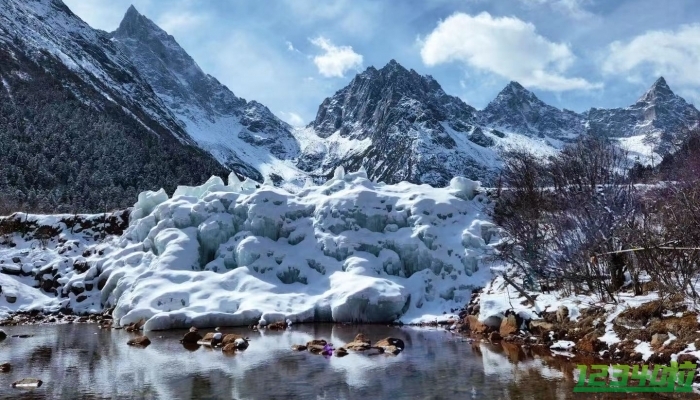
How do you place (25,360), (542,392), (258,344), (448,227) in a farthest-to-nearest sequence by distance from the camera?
(448,227) → (258,344) → (25,360) → (542,392)

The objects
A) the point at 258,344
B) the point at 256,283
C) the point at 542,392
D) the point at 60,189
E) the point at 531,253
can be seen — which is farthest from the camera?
the point at 60,189

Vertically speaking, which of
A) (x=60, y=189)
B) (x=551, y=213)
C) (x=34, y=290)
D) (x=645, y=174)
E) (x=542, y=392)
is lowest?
(x=542, y=392)

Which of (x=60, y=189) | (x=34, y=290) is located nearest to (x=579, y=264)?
(x=34, y=290)

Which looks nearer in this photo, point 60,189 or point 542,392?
point 542,392

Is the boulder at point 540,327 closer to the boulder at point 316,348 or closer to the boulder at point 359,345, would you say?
the boulder at point 359,345

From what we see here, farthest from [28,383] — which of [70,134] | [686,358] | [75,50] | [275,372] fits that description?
[75,50]

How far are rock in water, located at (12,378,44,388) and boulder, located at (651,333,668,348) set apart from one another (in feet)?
58.9

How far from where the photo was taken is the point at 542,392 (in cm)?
1355

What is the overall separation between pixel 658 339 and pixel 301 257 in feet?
65.9

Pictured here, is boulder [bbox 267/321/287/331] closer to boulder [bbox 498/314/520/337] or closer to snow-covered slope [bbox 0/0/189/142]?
boulder [bbox 498/314/520/337]

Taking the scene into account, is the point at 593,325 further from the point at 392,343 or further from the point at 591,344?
the point at 392,343

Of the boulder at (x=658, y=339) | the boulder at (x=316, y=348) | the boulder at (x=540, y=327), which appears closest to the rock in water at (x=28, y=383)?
the boulder at (x=316, y=348)

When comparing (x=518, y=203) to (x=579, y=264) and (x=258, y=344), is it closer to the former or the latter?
(x=579, y=264)

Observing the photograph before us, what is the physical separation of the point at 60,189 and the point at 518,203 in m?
86.2
